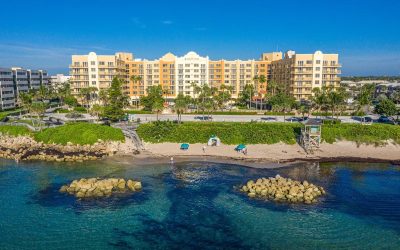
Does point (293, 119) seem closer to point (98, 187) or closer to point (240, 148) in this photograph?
point (240, 148)

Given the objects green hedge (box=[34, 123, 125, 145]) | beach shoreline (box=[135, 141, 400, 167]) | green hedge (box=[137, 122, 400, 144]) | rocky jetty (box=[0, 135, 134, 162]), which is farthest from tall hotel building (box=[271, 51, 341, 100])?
rocky jetty (box=[0, 135, 134, 162])

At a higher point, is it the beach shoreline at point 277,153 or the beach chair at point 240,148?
the beach chair at point 240,148

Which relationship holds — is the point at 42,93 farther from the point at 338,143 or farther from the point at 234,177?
the point at 338,143

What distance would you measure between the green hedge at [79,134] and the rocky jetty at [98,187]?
22393mm

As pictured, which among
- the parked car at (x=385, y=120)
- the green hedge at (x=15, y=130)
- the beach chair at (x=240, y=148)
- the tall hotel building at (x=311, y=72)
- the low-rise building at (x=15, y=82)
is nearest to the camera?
the beach chair at (x=240, y=148)

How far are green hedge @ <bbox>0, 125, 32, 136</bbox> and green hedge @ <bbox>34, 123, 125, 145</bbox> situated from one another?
3425 millimetres

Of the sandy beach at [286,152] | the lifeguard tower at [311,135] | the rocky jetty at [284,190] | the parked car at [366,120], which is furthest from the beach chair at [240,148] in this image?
the parked car at [366,120]

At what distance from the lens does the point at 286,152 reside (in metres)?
66.4

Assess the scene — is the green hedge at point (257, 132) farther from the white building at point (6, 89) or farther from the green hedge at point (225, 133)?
the white building at point (6, 89)

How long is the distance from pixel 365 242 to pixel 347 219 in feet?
16.0

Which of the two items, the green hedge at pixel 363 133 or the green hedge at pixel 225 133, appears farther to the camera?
the green hedge at pixel 225 133

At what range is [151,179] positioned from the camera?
5266cm

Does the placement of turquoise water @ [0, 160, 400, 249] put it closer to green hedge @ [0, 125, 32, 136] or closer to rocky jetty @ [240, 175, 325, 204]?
rocky jetty @ [240, 175, 325, 204]

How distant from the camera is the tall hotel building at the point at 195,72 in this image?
113500 mm
